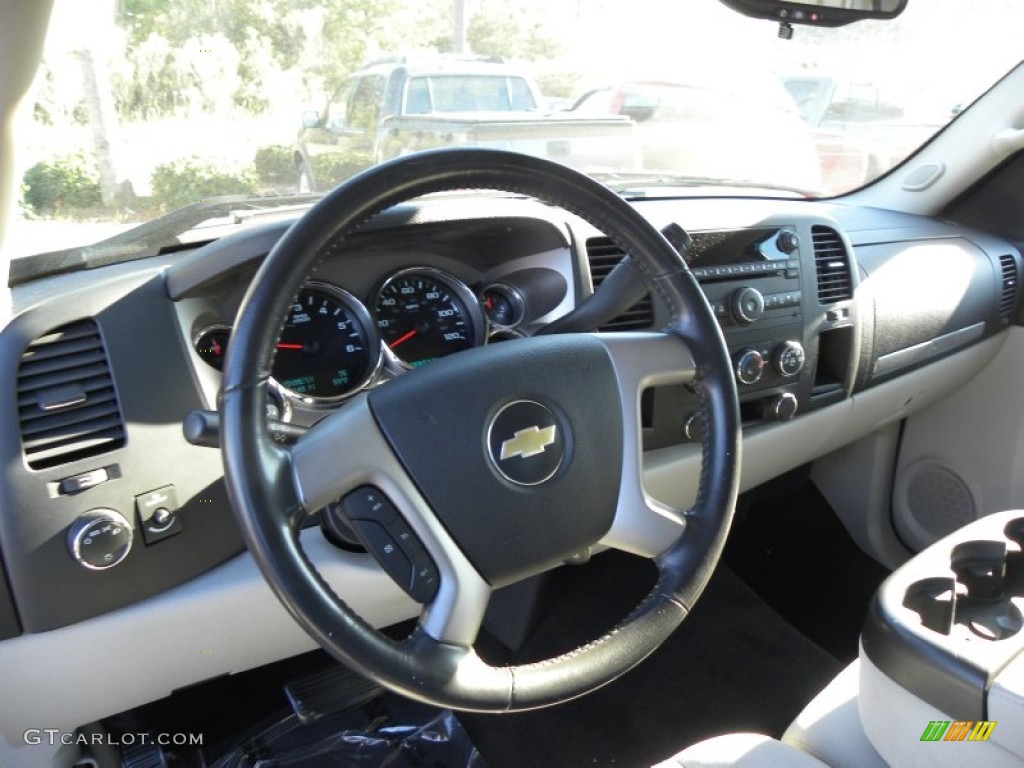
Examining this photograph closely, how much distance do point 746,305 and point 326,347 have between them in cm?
101

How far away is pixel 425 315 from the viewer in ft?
6.03

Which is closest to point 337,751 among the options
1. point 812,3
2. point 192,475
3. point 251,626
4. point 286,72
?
point 251,626

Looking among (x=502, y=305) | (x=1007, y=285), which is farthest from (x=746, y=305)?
(x=1007, y=285)

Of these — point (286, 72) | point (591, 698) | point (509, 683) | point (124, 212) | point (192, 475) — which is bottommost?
point (591, 698)

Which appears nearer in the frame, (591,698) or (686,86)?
(591,698)

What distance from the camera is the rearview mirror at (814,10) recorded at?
1913 millimetres

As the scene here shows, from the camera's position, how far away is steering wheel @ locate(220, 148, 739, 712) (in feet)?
3.47

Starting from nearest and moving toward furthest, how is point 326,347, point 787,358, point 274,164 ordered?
point 326,347 → point 274,164 → point 787,358

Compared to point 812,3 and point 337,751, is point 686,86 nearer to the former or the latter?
point 812,3

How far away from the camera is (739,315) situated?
211 cm

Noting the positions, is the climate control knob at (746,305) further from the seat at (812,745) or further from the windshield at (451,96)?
the seat at (812,745)

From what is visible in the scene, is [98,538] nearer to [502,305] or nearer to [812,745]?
[502,305]

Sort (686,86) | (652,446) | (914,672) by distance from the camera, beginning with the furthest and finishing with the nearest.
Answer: (686,86) → (652,446) → (914,672)

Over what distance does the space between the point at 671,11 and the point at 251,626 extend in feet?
6.34
